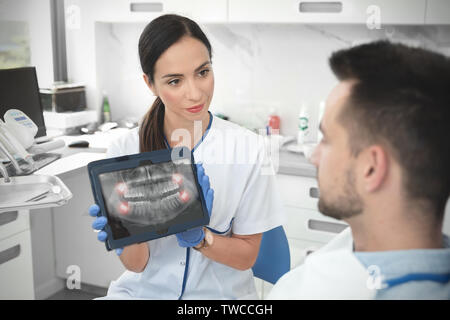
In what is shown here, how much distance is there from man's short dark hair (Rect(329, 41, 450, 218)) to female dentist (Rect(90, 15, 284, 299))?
18.8 inches

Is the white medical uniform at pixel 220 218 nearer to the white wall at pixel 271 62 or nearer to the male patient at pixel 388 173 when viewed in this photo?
the male patient at pixel 388 173

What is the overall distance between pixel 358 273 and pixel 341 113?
0.22 m

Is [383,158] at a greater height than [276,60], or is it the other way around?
[276,60]

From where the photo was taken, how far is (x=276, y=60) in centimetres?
215

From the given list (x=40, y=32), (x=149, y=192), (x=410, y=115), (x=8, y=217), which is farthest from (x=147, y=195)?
(x=40, y=32)

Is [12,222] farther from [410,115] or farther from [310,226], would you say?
[410,115]

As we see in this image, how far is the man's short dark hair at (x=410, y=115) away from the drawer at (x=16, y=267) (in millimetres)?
1442

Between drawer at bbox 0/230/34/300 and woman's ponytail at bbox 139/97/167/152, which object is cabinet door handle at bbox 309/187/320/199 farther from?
drawer at bbox 0/230/34/300

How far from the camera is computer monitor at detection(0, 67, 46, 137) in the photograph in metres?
1.79

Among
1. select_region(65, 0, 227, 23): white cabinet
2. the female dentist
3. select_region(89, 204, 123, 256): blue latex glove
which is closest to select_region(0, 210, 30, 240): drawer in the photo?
the female dentist

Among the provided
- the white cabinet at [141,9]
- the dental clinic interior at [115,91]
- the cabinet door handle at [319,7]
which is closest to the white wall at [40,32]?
the dental clinic interior at [115,91]

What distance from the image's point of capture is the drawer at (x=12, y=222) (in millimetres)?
1624

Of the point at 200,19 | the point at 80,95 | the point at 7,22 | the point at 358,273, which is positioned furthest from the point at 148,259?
the point at 7,22
